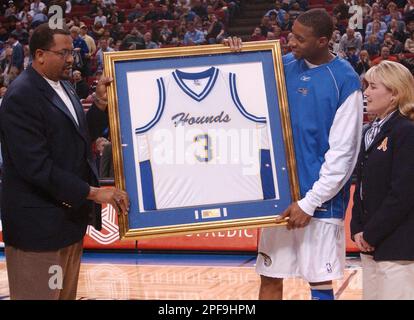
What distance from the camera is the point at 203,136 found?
3.62 meters

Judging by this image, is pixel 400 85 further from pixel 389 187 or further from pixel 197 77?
pixel 197 77

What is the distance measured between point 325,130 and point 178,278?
3.62 meters

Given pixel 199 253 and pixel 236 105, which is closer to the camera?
pixel 236 105

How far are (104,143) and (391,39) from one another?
5.75 m

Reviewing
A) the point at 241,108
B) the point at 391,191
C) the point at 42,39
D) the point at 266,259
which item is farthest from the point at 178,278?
the point at 42,39

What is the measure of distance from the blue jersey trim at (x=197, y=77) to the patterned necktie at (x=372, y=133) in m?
0.88

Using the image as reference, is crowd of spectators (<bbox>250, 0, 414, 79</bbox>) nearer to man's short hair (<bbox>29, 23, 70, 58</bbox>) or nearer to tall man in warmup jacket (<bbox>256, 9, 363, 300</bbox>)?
tall man in warmup jacket (<bbox>256, 9, 363, 300</bbox>)

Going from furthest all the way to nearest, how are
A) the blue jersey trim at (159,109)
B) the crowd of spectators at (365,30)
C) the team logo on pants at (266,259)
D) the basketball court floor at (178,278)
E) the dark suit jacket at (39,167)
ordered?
the crowd of spectators at (365,30)
the basketball court floor at (178,278)
the team logo on pants at (266,259)
the blue jersey trim at (159,109)
the dark suit jacket at (39,167)

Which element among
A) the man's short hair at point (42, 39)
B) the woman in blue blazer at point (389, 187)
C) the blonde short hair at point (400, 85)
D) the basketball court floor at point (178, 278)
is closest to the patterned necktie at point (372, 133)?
the woman in blue blazer at point (389, 187)

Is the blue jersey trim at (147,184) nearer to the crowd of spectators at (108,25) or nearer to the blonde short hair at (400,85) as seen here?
the blonde short hair at (400,85)

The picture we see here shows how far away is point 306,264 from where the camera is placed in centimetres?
363

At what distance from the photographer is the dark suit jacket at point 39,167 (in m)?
3.23

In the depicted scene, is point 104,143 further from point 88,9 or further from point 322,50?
point 88,9
